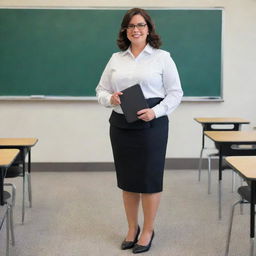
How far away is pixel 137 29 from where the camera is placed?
2.66 metres

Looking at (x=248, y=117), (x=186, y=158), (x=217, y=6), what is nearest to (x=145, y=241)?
(x=186, y=158)

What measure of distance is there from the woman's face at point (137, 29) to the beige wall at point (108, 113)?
271cm

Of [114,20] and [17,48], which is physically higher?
[114,20]

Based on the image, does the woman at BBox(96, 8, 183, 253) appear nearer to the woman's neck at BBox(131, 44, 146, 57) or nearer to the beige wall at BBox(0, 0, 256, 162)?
the woman's neck at BBox(131, 44, 146, 57)

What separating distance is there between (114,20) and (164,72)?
271 cm

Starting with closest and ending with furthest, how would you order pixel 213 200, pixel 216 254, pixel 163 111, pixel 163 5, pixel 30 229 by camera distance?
pixel 163 111
pixel 216 254
pixel 30 229
pixel 213 200
pixel 163 5

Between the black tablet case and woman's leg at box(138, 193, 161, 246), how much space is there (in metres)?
0.61

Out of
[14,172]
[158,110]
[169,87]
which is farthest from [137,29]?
[14,172]

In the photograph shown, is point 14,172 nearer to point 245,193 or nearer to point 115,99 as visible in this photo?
point 115,99

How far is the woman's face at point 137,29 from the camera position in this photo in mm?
2660

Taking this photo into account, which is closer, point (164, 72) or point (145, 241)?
point (164, 72)

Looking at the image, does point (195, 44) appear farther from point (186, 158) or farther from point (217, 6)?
point (186, 158)

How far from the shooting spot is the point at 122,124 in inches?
109

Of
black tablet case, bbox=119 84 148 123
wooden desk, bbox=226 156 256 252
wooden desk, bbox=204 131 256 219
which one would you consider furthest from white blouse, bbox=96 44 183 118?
wooden desk, bbox=204 131 256 219
